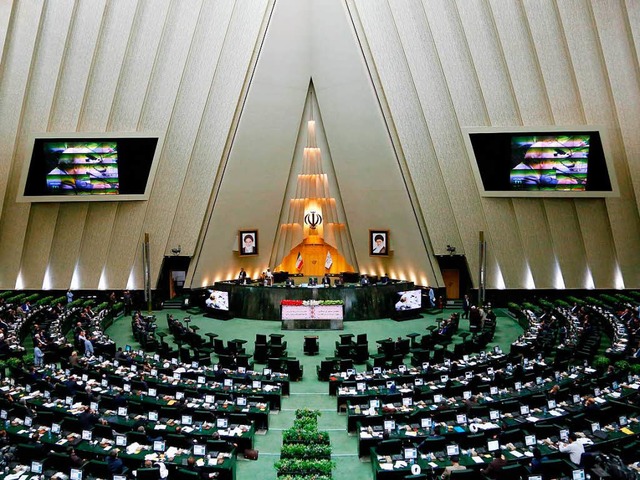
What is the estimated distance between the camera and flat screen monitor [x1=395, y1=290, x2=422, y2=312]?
25.8 meters

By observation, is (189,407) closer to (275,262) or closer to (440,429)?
(440,429)

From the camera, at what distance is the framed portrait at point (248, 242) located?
29.8m

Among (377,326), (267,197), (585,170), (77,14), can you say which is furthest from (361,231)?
(77,14)

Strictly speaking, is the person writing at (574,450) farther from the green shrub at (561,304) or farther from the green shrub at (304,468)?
the green shrub at (561,304)

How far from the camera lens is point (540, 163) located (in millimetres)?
23906

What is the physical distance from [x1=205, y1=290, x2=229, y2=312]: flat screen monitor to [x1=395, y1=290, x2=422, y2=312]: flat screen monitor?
8.06 meters

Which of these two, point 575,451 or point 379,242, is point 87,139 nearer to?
point 379,242

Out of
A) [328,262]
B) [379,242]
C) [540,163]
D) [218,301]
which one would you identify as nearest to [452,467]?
[540,163]

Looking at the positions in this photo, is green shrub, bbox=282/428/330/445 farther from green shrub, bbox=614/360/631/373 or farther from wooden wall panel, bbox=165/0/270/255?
wooden wall panel, bbox=165/0/270/255

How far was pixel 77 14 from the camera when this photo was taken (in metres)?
23.6

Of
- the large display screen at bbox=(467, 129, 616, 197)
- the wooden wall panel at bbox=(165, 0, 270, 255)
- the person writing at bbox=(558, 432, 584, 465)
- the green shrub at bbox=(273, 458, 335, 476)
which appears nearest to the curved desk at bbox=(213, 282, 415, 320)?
the wooden wall panel at bbox=(165, 0, 270, 255)

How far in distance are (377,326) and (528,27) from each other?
14.0 meters

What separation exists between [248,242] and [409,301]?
9473 mm

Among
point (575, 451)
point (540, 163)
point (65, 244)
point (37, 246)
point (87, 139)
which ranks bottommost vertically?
point (575, 451)
